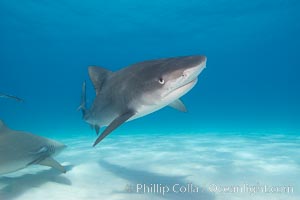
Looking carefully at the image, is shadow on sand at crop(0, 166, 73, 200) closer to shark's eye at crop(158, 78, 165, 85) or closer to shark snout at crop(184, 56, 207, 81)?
shark's eye at crop(158, 78, 165, 85)

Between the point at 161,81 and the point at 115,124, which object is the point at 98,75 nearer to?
the point at 115,124

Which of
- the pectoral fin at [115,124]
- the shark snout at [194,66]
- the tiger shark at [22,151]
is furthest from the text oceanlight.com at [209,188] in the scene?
the shark snout at [194,66]

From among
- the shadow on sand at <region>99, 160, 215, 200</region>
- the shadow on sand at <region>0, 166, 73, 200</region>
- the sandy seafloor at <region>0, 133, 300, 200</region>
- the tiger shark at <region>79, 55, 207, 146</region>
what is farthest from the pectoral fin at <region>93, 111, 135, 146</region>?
the shadow on sand at <region>0, 166, 73, 200</region>

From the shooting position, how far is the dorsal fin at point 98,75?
4.52 metres

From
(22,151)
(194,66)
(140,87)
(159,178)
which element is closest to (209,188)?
(159,178)

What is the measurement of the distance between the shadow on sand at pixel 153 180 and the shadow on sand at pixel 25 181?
1.02 meters

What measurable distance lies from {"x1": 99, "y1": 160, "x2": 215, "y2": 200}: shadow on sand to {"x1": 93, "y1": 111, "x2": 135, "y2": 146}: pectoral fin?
41.0 inches

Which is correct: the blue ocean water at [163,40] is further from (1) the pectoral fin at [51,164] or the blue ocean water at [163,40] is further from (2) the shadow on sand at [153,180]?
→ (1) the pectoral fin at [51,164]

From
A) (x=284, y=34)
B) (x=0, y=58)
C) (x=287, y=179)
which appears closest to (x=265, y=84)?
(x=284, y=34)

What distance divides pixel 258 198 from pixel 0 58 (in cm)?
8409

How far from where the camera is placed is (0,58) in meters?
71.2

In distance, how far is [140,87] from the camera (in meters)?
3.29

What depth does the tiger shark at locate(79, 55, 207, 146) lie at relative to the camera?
9.01 feet

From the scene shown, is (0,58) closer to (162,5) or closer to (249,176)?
(162,5)
